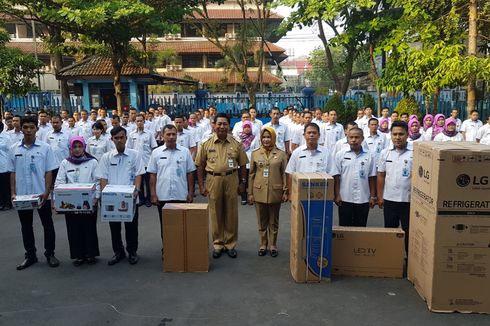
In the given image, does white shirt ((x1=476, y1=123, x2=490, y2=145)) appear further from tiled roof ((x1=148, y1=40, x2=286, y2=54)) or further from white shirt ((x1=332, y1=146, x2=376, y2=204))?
tiled roof ((x1=148, y1=40, x2=286, y2=54))

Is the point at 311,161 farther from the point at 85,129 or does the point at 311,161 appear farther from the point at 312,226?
the point at 85,129

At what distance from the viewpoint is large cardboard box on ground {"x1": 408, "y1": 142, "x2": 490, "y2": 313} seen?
364 centimetres

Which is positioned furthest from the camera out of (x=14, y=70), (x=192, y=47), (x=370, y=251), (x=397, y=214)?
(x=192, y=47)

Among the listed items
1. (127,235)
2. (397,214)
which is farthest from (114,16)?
(397,214)

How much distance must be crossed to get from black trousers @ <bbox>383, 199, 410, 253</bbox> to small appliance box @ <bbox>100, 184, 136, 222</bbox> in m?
2.77

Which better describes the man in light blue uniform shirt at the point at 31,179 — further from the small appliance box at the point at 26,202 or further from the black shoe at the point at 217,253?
the black shoe at the point at 217,253

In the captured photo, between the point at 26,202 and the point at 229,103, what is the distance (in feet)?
44.1

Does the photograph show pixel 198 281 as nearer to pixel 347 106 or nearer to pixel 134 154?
pixel 134 154

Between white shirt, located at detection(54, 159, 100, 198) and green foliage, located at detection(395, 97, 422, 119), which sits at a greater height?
green foliage, located at detection(395, 97, 422, 119)

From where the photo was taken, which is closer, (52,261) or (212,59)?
(52,261)

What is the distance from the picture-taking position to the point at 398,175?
4.72 meters

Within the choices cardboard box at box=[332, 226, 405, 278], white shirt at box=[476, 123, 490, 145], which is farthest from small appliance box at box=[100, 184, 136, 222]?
white shirt at box=[476, 123, 490, 145]

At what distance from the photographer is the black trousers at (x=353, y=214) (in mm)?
5034

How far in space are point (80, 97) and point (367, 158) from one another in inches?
599
